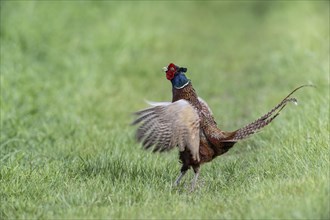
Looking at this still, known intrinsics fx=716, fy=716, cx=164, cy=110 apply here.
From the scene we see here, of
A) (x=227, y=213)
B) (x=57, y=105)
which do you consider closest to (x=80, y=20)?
(x=57, y=105)

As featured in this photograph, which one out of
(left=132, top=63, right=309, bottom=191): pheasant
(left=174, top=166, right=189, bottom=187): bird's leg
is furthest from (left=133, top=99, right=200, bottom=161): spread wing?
(left=174, top=166, right=189, bottom=187): bird's leg

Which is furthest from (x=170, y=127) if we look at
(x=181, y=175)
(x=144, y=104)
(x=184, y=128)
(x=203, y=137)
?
(x=144, y=104)

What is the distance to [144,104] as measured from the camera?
915 cm

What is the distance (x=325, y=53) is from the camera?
33.1ft

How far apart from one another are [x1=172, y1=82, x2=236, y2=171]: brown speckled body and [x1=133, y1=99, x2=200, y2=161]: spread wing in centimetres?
10

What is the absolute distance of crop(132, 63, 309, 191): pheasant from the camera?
514 centimetres

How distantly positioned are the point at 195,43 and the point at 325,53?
146 inches

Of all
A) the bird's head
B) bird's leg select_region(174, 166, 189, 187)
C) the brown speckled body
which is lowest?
bird's leg select_region(174, 166, 189, 187)

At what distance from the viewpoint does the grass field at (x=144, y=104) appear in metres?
4.81

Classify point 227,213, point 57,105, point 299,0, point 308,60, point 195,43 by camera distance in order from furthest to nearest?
point 299,0 → point 195,43 → point 308,60 → point 57,105 → point 227,213

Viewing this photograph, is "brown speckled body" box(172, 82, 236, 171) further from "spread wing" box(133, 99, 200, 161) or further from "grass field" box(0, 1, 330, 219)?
"grass field" box(0, 1, 330, 219)

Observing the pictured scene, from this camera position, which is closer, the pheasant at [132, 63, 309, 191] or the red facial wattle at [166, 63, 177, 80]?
the pheasant at [132, 63, 309, 191]

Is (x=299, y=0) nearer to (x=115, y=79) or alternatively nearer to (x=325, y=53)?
(x=325, y=53)

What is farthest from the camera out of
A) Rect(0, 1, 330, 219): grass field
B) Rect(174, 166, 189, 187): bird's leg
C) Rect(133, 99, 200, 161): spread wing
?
Rect(174, 166, 189, 187): bird's leg
